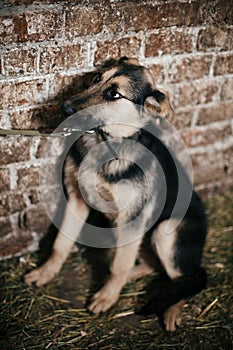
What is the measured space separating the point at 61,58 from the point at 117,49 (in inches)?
14.3

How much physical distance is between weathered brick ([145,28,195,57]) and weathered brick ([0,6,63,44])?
0.62 m

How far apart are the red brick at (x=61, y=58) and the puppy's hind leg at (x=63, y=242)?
2.64 feet

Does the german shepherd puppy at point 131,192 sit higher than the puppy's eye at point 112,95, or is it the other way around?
the puppy's eye at point 112,95

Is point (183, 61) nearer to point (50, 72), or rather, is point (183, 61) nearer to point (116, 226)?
point (50, 72)

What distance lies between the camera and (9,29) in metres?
2.64

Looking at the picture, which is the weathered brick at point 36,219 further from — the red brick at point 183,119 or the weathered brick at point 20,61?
the red brick at point 183,119

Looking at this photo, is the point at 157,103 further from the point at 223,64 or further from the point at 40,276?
the point at 40,276

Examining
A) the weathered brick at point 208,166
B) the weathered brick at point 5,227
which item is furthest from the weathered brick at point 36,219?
the weathered brick at point 208,166

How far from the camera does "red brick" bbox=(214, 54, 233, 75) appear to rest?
3.38m

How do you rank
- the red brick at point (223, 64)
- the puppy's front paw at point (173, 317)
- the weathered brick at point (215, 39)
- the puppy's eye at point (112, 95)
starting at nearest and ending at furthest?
the puppy's eye at point (112, 95), the puppy's front paw at point (173, 317), the weathered brick at point (215, 39), the red brick at point (223, 64)

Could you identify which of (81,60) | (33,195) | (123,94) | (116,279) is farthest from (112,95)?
(116,279)

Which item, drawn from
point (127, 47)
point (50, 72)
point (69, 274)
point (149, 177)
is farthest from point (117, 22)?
point (69, 274)

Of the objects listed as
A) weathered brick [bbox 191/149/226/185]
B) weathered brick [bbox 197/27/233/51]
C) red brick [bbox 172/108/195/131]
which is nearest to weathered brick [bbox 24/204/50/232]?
red brick [bbox 172/108/195/131]

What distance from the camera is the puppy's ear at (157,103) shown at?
268cm
